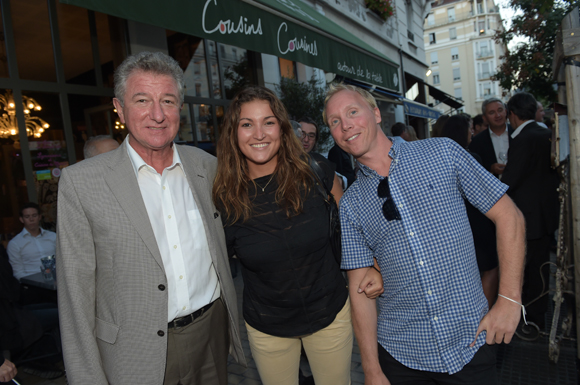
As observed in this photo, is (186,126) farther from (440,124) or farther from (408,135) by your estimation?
(440,124)

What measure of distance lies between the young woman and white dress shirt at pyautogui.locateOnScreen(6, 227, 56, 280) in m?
3.38

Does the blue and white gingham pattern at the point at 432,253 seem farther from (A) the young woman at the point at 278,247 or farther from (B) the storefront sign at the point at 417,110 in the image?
(B) the storefront sign at the point at 417,110

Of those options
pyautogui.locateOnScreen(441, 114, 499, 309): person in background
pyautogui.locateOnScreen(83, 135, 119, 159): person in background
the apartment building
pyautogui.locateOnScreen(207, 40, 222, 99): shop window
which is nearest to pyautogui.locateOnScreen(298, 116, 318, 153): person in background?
pyautogui.locateOnScreen(441, 114, 499, 309): person in background

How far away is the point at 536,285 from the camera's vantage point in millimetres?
3729

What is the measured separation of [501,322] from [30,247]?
4.81 m

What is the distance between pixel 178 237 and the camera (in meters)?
1.84

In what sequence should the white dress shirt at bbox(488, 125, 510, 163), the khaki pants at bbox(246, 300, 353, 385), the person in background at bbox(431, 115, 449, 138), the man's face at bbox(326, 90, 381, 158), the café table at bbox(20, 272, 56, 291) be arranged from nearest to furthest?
the man's face at bbox(326, 90, 381, 158) → the khaki pants at bbox(246, 300, 353, 385) → the café table at bbox(20, 272, 56, 291) → the person in background at bbox(431, 115, 449, 138) → the white dress shirt at bbox(488, 125, 510, 163)

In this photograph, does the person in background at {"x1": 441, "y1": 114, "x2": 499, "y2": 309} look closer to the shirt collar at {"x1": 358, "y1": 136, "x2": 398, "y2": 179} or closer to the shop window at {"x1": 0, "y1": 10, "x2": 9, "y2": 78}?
A: the shirt collar at {"x1": 358, "y1": 136, "x2": 398, "y2": 179}

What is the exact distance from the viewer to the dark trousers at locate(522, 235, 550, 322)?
368 centimetres

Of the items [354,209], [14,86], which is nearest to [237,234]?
[354,209]

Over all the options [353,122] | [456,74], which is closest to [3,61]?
[353,122]

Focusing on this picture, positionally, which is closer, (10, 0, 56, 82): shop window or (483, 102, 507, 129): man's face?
(10, 0, 56, 82): shop window

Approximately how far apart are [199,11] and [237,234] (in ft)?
7.36

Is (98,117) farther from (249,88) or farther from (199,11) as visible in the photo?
(249,88)
